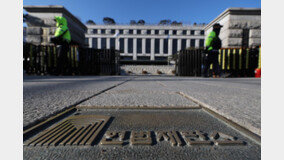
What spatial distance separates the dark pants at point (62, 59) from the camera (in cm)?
748

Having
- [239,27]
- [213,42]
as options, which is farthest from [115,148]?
[239,27]

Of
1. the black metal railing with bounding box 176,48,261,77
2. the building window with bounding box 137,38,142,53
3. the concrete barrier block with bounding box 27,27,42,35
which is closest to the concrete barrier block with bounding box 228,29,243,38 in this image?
the black metal railing with bounding box 176,48,261,77

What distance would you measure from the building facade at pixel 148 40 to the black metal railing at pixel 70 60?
28.6 metres

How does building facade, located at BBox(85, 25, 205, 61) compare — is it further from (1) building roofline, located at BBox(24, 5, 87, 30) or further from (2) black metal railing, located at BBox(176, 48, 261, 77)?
(2) black metal railing, located at BBox(176, 48, 261, 77)

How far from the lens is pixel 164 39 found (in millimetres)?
38875

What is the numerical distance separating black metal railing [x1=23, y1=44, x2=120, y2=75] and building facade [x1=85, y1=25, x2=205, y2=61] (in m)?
28.6

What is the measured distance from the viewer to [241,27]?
9.53 meters

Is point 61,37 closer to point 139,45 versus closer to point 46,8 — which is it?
point 46,8

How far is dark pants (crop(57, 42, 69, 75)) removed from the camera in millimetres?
7477

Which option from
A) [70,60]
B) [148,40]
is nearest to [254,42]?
[70,60]

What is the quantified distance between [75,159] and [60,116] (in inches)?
18.0

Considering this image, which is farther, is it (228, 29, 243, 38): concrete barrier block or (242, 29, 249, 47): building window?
(242, 29, 249, 47): building window

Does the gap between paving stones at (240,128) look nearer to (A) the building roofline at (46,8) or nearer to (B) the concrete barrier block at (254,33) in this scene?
(A) the building roofline at (46,8)

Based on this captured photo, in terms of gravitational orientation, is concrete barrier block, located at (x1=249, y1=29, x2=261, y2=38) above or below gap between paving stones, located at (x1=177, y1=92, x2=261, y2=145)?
above
